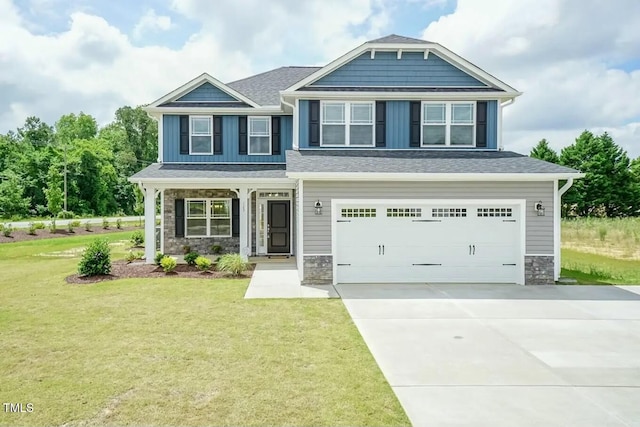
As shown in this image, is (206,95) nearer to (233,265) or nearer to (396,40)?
(396,40)

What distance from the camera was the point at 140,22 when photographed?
13570 millimetres

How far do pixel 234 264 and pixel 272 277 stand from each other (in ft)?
3.96

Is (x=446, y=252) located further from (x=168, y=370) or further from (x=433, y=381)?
(x=168, y=370)

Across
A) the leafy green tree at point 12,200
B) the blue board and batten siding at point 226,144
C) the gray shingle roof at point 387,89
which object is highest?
the gray shingle roof at point 387,89

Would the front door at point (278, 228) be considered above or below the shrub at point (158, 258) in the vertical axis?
above

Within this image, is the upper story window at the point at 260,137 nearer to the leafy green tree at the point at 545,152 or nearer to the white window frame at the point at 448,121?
the white window frame at the point at 448,121

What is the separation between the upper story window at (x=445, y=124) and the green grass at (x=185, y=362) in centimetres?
771

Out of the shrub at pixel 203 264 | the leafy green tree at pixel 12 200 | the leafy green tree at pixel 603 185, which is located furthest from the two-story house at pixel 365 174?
the leafy green tree at pixel 603 185

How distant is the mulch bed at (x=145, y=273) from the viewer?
40.3 ft

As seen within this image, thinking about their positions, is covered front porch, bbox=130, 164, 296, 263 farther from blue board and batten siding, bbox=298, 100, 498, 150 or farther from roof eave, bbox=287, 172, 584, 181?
roof eave, bbox=287, 172, 584, 181

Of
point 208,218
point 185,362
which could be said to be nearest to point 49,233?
point 208,218

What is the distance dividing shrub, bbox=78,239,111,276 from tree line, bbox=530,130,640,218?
44288mm

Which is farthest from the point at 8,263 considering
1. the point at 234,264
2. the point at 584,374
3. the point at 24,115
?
the point at 24,115

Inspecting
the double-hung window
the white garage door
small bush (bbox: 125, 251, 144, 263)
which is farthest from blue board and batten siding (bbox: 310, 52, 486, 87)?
small bush (bbox: 125, 251, 144, 263)
